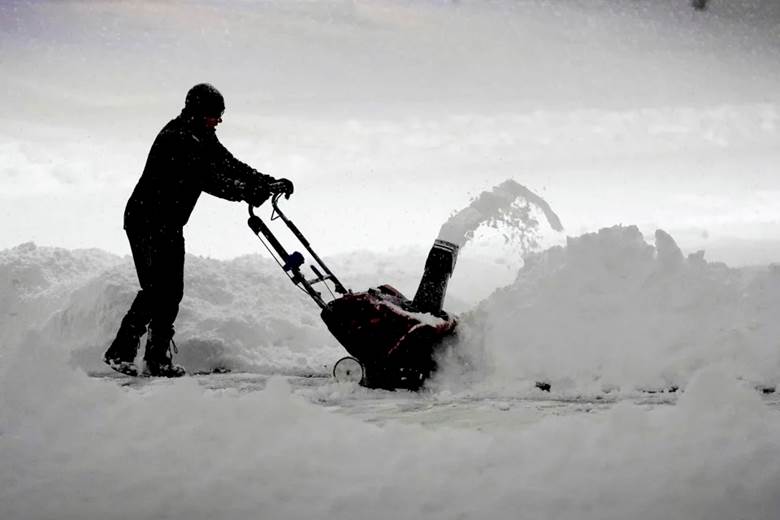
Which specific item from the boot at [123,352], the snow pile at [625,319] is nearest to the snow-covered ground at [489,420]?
the snow pile at [625,319]

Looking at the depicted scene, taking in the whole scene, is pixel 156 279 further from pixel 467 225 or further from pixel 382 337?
pixel 467 225

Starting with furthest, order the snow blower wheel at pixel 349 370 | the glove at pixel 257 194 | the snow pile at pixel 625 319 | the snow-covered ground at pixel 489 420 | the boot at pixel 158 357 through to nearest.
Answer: the boot at pixel 158 357
the glove at pixel 257 194
the snow blower wheel at pixel 349 370
the snow pile at pixel 625 319
the snow-covered ground at pixel 489 420

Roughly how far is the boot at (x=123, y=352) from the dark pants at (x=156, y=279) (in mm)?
11

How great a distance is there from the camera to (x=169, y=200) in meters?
5.13

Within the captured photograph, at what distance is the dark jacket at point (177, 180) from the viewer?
5102mm

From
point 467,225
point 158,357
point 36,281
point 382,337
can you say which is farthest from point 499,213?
point 36,281

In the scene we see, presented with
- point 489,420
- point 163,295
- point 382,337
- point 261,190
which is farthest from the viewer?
point 163,295

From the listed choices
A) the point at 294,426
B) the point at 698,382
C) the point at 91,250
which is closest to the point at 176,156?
the point at 294,426

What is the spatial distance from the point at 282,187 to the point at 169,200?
0.80m

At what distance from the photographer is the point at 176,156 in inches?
201

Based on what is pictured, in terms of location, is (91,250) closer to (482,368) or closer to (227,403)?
(482,368)

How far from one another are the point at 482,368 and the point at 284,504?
274 centimetres

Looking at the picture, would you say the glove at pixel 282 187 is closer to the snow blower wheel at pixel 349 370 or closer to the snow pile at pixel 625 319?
the snow blower wheel at pixel 349 370

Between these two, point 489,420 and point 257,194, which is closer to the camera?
point 489,420
